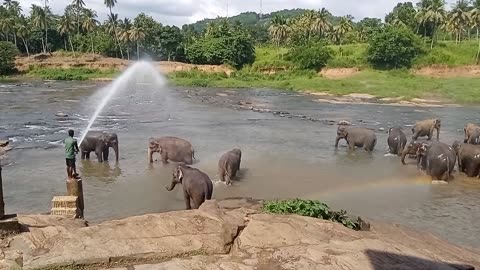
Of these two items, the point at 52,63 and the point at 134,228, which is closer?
the point at 134,228

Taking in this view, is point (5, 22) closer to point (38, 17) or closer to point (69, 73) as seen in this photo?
point (38, 17)

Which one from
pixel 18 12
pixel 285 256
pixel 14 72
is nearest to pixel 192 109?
pixel 285 256

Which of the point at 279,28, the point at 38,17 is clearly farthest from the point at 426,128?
the point at 38,17

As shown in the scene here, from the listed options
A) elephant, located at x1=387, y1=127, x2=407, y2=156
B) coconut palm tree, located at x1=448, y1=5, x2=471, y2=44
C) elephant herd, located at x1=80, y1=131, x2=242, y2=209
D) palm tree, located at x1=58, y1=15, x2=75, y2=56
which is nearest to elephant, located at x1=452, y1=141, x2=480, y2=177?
elephant, located at x1=387, y1=127, x2=407, y2=156

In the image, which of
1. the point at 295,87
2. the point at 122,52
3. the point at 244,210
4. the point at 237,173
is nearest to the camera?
the point at 244,210

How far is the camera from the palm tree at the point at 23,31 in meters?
77.5

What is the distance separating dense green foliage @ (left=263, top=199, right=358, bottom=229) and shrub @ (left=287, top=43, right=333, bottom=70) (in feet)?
191

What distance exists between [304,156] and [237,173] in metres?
4.41

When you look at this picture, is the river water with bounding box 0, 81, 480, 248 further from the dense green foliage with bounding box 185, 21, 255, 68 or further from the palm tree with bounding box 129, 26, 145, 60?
the palm tree with bounding box 129, 26, 145, 60

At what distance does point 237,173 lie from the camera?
16.1 meters

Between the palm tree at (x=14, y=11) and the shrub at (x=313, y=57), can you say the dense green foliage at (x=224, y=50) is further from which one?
the palm tree at (x=14, y=11)

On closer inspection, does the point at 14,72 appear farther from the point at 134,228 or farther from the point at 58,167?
the point at 134,228

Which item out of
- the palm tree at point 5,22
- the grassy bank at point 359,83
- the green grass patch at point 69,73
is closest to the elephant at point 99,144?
the grassy bank at point 359,83

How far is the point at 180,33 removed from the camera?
80.6 metres
